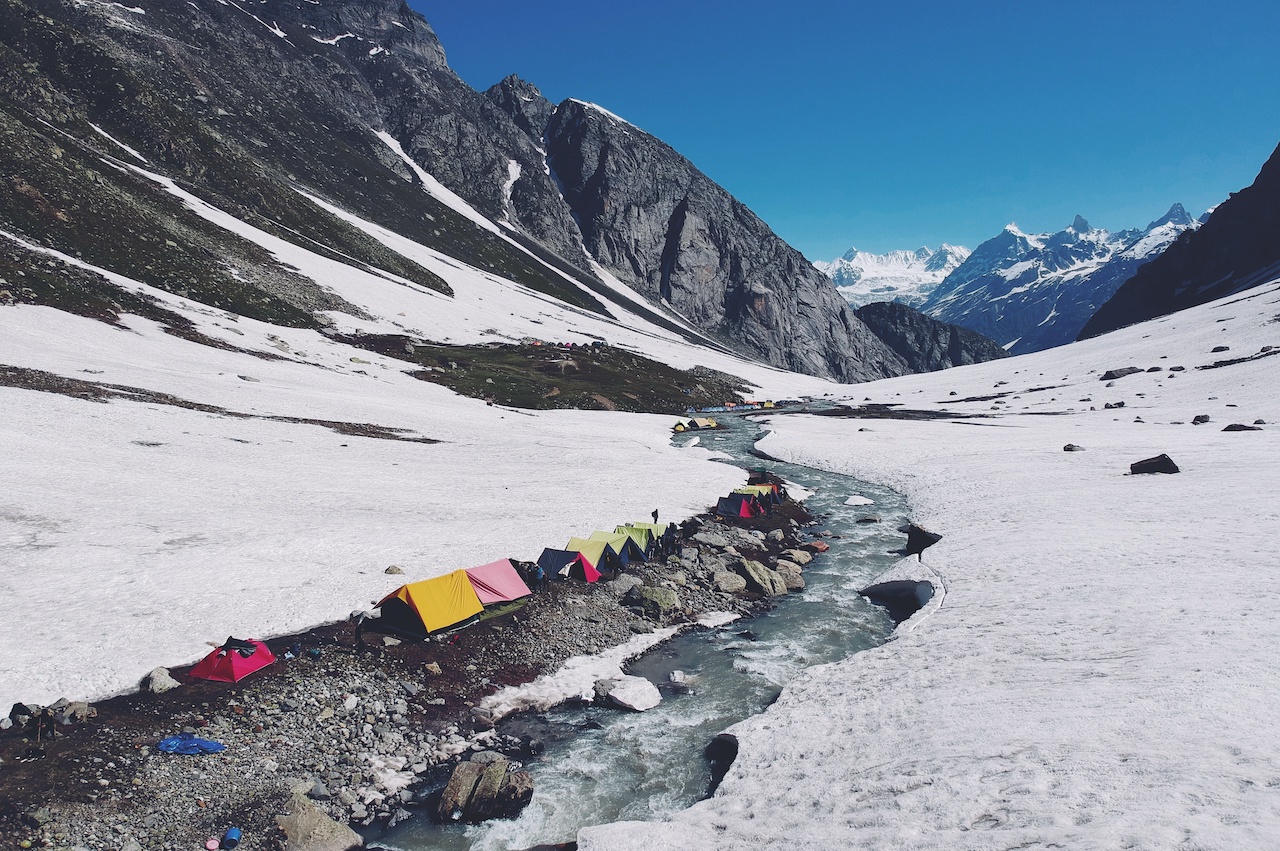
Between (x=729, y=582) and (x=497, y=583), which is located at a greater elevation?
(x=497, y=583)

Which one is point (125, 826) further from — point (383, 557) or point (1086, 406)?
point (1086, 406)

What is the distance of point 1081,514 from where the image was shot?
97.3 ft

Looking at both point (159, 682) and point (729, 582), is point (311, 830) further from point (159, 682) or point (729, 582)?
point (729, 582)

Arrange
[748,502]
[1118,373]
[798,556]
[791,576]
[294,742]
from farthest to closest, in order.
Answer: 1. [1118,373]
2. [748,502]
3. [798,556]
4. [791,576]
5. [294,742]

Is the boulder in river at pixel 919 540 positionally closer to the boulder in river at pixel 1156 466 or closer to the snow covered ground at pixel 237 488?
the snow covered ground at pixel 237 488

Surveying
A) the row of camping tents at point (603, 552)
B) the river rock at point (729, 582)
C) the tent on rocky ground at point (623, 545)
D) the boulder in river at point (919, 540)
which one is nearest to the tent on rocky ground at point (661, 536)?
the row of camping tents at point (603, 552)

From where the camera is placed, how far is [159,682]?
16.2m

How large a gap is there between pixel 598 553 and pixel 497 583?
17.5ft

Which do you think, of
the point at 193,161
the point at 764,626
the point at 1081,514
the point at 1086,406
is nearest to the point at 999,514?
the point at 1081,514

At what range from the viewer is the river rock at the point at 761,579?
27.6 m

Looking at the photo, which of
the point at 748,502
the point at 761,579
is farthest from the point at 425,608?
the point at 748,502

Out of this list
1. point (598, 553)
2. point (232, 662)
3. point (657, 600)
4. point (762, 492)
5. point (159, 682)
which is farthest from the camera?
point (762, 492)

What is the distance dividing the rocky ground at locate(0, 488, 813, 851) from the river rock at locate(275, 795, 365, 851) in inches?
1.0

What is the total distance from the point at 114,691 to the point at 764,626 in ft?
67.8
